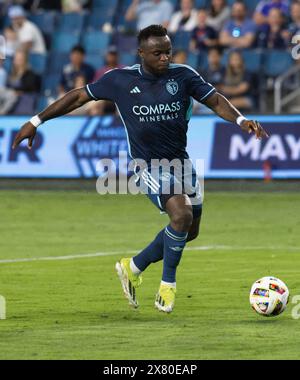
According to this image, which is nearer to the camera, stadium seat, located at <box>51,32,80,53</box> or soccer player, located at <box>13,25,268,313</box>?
soccer player, located at <box>13,25,268,313</box>

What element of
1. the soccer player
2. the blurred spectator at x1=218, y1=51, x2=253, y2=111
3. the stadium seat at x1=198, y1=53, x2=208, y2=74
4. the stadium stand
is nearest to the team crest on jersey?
the soccer player

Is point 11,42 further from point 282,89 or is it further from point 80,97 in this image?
point 80,97

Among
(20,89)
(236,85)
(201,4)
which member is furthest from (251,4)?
(20,89)

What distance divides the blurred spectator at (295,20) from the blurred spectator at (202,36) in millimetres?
1746

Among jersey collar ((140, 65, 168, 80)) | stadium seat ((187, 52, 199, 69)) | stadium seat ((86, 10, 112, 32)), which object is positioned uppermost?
stadium seat ((86, 10, 112, 32))

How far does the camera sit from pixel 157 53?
10.4 m

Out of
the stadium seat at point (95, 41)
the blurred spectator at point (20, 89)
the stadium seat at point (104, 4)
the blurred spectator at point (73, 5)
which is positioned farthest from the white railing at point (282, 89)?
the blurred spectator at point (73, 5)

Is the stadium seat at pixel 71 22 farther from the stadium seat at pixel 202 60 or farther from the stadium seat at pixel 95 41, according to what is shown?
the stadium seat at pixel 202 60

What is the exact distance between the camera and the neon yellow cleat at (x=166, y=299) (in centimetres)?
1027

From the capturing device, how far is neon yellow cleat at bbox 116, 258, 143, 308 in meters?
10.6

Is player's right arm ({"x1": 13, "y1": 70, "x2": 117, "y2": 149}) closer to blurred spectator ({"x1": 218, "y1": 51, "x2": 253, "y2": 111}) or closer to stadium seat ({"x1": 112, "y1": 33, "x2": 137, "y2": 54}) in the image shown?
blurred spectator ({"x1": 218, "y1": 51, "x2": 253, "y2": 111})

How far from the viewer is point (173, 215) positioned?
33.8ft

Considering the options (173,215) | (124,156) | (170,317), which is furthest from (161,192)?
(124,156)

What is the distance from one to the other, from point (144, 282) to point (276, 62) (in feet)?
37.6
